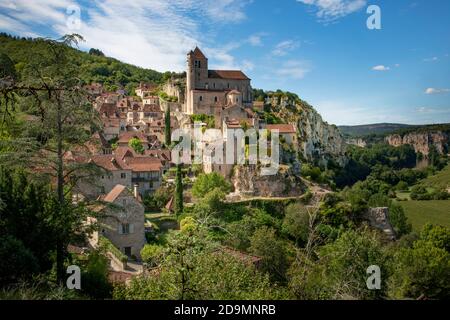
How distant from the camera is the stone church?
66.6 metres

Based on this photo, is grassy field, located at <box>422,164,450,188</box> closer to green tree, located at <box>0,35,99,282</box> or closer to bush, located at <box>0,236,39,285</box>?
green tree, located at <box>0,35,99,282</box>

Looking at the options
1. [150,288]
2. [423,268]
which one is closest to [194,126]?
[423,268]

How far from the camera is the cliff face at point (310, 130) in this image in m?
68.1

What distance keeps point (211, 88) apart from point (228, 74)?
5.15 meters

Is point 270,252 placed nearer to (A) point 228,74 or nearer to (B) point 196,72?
(B) point 196,72

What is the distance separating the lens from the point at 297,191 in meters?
48.0

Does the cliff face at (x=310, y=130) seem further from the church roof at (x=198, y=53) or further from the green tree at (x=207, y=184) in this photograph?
the green tree at (x=207, y=184)

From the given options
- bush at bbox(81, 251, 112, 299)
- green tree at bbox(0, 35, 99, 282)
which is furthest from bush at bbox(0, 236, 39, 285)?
bush at bbox(81, 251, 112, 299)

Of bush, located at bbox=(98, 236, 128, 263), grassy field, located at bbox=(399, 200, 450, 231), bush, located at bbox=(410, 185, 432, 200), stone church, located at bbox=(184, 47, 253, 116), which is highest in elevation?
stone church, located at bbox=(184, 47, 253, 116)

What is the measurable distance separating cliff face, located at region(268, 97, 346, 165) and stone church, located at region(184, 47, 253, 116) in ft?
22.3

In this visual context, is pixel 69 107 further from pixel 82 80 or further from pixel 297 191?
pixel 297 191

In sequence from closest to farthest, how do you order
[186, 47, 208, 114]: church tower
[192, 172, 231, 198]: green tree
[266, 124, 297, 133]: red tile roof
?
[192, 172, 231, 198]: green tree, [266, 124, 297, 133]: red tile roof, [186, 47, 208, 114]: church tower

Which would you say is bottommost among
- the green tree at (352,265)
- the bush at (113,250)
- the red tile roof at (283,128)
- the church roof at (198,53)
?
the bush at (113,250)

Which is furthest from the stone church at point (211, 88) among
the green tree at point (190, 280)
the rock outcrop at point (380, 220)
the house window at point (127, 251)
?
the green tree at point (190, 280)
